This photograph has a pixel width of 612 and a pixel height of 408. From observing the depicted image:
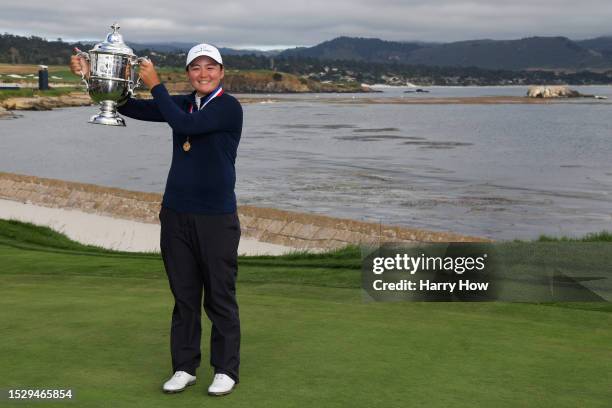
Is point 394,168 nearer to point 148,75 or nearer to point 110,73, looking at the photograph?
point 110,73

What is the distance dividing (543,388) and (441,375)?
0.63m

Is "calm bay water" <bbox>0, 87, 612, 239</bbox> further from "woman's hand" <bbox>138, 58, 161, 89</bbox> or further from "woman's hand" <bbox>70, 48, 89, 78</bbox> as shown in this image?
"woman's hand" <bbox>138, 58, 161, 89</bbox>

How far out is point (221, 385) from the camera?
5117 millimetres

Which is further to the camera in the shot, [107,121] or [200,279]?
[107,121]

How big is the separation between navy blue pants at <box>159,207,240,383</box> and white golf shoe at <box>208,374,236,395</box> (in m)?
0.05

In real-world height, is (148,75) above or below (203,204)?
above

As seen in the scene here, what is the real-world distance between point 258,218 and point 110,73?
68.7 ft

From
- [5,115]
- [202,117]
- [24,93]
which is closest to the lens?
[202,117]

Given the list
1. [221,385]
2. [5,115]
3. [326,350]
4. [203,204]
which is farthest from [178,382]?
[5,115]

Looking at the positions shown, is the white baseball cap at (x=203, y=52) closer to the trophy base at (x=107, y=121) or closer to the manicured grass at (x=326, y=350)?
the trophy base at (x=107, y=121)

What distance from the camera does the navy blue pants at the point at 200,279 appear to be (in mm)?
5223

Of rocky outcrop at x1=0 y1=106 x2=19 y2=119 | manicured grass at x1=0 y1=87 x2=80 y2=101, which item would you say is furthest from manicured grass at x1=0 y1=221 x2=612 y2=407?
manicured grass at x1=0 y1=87 x2=80 y2=101

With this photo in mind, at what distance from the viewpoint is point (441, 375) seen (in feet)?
18.1

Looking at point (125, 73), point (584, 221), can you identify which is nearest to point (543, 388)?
point (125, 73)
